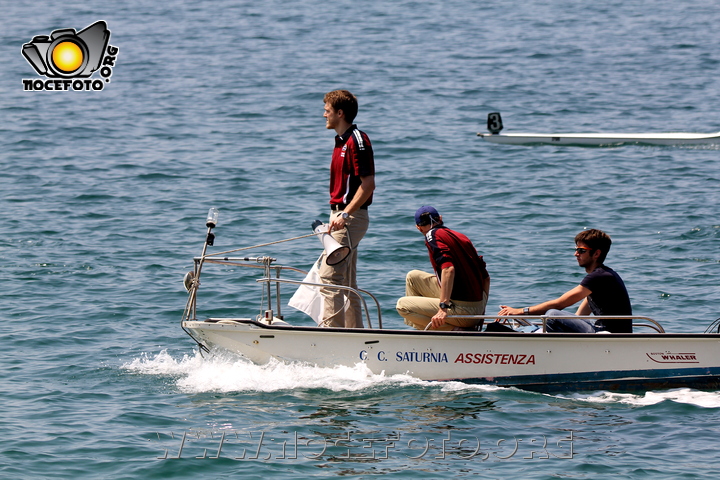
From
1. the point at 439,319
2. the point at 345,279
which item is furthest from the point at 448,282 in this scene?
the point at 345,279

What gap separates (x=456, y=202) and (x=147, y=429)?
1176 cm

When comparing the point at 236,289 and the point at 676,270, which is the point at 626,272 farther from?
the point at 236,289

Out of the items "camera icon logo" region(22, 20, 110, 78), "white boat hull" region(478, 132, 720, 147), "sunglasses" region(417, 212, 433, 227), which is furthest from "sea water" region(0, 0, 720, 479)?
"sunglasses" region(417, 212, 433, 227)

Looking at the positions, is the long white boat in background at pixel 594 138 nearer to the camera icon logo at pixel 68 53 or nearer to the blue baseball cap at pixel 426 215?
the camera icon logo at pixel 68 53

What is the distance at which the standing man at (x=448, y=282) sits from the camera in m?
9.41

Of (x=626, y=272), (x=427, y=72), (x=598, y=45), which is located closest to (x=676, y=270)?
(x=626, y=272)

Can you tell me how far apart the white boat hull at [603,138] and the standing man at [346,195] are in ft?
54.5

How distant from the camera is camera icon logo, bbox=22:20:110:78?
2820 centimetres

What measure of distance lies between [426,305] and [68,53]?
2060cm

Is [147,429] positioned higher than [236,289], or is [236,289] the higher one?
[236,289]

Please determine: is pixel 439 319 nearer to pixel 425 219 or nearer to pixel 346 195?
pixel 425 219

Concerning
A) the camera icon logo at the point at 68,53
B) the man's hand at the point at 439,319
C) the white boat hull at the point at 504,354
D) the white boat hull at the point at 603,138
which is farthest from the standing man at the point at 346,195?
the camera icon logo at the point at 68,53

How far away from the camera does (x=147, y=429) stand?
9.11 metres

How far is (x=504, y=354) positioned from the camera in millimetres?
9531
